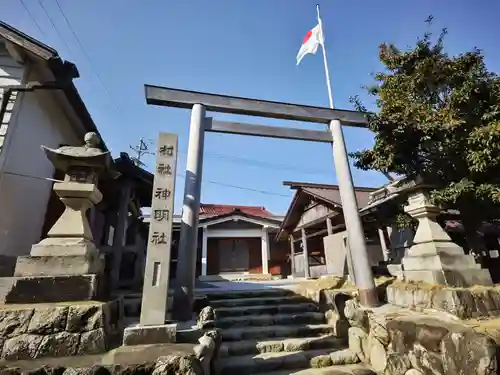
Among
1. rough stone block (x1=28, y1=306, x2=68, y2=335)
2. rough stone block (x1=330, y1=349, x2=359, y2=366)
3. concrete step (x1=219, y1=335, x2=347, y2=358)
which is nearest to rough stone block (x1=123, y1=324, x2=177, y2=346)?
rough stone block (x1=28, y1=306, x2=68, y2=335)

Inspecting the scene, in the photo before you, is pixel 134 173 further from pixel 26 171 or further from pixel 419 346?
pixel 419 346

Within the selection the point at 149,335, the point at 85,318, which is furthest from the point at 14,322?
the point at 149,335

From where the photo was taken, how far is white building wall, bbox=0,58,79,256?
5445 mm

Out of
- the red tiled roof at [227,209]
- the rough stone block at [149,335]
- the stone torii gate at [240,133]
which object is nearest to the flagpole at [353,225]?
the stone torii gate at [240,133]

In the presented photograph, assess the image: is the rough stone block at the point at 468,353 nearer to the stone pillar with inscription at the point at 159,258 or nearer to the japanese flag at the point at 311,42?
the stone pillar with inscription at the point at 159,258

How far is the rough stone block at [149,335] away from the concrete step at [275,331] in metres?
1.72

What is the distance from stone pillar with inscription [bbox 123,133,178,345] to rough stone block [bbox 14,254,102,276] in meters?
0.92

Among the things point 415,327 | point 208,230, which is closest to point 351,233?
point 415,327

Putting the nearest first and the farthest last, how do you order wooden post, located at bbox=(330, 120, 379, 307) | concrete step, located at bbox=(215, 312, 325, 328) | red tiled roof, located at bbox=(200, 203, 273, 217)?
wooden post, located at bbox=(330, 120, 379, 307) → concrete step, located at bbox=(215, 312, 325, 328) → red tiled roof, located at bbox=(200, 203, 273, 217)

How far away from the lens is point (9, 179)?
550cm

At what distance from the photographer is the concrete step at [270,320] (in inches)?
213

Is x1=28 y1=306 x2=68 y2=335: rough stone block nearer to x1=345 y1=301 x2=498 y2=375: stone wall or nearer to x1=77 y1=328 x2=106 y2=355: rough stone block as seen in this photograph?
x1=77 y1=328 x2=106 y2=355: rough stone block

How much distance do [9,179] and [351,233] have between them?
24.7ft

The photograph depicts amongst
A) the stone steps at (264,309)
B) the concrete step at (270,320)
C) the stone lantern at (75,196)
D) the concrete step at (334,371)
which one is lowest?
the concrete step at (334,371)
